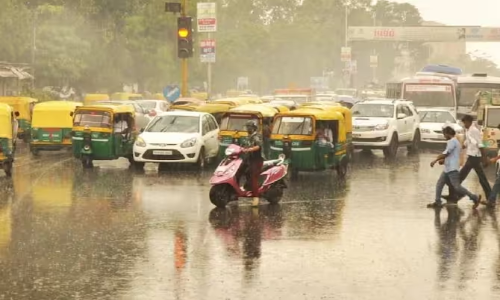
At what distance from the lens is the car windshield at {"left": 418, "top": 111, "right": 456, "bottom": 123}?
116ft

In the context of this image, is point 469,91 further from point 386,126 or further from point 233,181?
point 233,181

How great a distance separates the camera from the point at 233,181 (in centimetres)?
1725

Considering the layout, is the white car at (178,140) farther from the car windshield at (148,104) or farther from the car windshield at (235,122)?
the car windshield at (148,104)

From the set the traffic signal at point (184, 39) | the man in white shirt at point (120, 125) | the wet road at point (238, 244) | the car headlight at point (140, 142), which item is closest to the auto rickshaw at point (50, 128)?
the man in white shirt at point (120, 125)

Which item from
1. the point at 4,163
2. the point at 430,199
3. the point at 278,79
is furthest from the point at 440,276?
the point at 278,79

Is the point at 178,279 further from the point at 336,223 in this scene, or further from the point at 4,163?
the point at 4,163

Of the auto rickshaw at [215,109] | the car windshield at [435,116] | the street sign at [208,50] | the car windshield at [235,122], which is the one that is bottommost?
the car windshield at [435,116]

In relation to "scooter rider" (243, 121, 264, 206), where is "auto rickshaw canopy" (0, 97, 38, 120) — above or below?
below

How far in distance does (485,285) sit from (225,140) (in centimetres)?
1507

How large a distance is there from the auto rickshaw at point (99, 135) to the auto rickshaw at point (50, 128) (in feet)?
12.7

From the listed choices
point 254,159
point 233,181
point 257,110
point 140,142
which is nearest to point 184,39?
point 257,110

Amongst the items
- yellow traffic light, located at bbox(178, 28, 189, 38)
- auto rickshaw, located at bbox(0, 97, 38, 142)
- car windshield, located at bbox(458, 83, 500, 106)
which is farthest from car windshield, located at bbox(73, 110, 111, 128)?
car windshield, located at bbox(458, 83, 500, 106)

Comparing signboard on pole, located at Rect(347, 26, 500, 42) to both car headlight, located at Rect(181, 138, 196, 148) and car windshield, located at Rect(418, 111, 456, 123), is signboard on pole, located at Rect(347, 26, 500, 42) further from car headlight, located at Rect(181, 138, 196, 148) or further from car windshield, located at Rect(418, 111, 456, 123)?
car headlight, located at Rect(181, 138, 196, 148)

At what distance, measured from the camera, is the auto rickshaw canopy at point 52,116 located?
1184 inches
